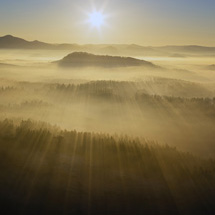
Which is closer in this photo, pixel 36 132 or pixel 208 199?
pixel 208 199

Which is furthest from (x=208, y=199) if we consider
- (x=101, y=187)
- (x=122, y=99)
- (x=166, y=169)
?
(x=122, y=99)

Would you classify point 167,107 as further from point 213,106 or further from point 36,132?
point 36,132

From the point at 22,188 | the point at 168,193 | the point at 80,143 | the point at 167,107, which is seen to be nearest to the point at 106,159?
the point at 80,143

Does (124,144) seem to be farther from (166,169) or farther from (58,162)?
(58,162)

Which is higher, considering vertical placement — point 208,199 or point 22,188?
point 22,188

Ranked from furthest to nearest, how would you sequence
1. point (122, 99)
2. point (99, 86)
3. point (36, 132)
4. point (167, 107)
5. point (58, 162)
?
point (99, 86), point (122, 99), point (167, 107), point (36, 132), point (58, 162)

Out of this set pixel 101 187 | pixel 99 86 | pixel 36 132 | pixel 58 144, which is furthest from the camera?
pixel 99 86
